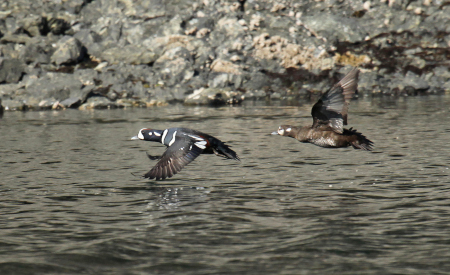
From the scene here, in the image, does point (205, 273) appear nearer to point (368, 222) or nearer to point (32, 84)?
point (368, 222)

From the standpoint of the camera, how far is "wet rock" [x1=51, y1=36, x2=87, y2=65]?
38.2 metres

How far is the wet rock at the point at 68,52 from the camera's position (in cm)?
3825

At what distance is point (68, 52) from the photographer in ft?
126

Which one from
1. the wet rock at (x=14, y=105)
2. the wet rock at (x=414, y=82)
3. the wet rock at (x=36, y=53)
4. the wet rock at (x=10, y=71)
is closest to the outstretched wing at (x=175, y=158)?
the wet rock at (x=14, y=105)

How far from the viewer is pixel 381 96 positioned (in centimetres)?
3531

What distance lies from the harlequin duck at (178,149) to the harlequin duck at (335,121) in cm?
214

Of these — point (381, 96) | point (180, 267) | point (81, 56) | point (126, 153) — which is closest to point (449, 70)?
point (381, 96)

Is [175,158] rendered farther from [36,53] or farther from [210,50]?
[36,53]

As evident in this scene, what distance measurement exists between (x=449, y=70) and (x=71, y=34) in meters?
24.4

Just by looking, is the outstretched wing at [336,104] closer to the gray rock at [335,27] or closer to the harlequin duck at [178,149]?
the harlequin duck at [178,149]

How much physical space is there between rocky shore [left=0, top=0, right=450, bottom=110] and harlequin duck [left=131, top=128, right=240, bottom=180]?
67.9ft

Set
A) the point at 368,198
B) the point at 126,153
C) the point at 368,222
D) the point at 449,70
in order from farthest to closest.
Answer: the point at 449,70 → the point at 126,153 → the point at 368,198 → the point at 368,222

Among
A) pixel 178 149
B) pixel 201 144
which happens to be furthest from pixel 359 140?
pixel 178 149

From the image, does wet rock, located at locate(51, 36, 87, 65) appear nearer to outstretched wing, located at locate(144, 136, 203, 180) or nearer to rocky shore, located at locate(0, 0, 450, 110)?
rocky shore, located at locate(0, 0, 450, 110)
